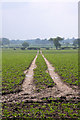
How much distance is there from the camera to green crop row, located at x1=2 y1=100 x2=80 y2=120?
7.53 metres

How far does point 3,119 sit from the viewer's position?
7332 millimetres

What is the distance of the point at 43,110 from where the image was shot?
8.06m

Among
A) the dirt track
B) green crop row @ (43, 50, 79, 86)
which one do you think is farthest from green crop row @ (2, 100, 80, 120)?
green crop row @ (43, 50, 79, 86)

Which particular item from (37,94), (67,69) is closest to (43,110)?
(37,94)

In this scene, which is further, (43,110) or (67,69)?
(67,69)

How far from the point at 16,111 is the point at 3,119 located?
849 mm

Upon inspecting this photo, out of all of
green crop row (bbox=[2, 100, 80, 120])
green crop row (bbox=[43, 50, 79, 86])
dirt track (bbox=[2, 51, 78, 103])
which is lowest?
green crop row (bbox=[2, 100, 80, 120])

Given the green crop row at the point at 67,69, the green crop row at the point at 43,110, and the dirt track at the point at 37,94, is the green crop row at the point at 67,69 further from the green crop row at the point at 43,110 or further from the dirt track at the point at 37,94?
the green crop row at the point at 43,110

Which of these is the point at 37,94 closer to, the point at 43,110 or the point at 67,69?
the point at 43,110

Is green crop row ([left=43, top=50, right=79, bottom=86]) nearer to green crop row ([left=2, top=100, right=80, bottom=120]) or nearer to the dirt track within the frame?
the dirt track

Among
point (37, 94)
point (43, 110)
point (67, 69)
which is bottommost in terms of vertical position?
point (43, 110)

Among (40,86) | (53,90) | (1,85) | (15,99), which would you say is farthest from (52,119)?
(1,85)

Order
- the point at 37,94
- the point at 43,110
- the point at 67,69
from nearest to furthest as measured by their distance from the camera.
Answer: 1. the point at 43,110
2. the point at 37,94
3. the point at 67,69

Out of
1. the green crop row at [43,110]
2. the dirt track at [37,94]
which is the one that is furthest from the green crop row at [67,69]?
the green crop row at [43,110]
